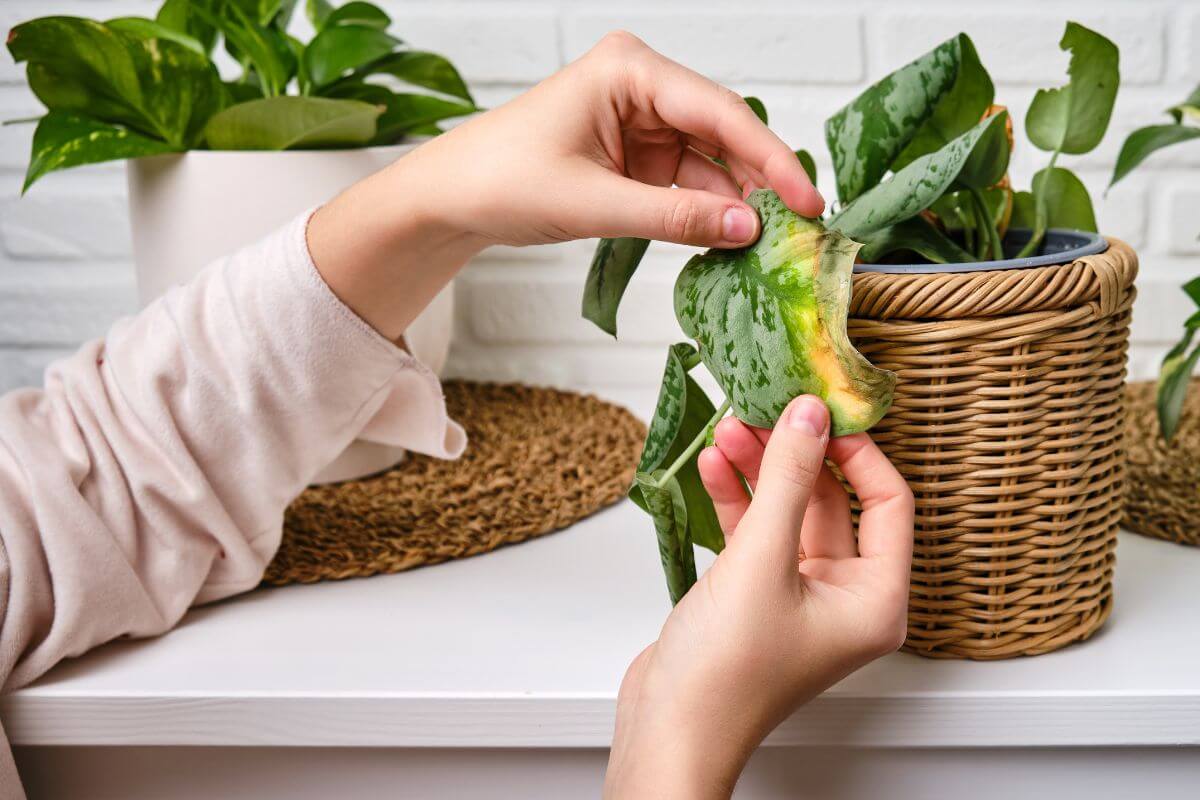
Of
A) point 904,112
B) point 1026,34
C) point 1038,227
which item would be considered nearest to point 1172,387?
point 1038,227

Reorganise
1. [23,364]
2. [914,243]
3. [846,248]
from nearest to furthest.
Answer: [846,248] < [914,243] < [23,364]

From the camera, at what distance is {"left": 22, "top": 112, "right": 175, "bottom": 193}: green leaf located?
0.70m

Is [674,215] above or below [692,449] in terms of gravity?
above

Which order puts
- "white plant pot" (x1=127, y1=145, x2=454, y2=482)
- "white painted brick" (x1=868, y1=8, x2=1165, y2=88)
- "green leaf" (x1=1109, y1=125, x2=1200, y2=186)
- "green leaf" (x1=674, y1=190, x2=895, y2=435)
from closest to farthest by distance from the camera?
"green leaf" (x1=674, y1=190, x2=895, y2=435)
"green leaf" (x1=1109, y1=125, x2=1200, y2=186)
"white plant pot" (x1=127, y1=145, x2=454, y2=482)
"white painted brick" (x1=868, y1=8, x2=1165, y2=88)

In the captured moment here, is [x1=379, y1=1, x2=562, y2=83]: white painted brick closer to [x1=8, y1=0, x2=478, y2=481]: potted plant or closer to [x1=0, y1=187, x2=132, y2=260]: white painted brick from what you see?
[x1=8, y1=0, x2=478, y2=481]: potted plant

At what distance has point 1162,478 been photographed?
73cm

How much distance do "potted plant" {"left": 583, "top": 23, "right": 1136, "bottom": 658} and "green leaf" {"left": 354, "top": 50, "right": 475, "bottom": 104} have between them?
0.36 metres

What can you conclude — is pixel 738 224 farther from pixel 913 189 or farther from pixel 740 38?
pixel 740 38

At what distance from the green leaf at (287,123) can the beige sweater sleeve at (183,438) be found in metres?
0.16

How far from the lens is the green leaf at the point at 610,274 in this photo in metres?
0.52

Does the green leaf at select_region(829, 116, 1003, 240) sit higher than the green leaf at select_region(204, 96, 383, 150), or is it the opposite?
the green leaf at select_region(204, 96, 383, 150)

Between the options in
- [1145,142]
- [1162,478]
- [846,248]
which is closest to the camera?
[846,248]

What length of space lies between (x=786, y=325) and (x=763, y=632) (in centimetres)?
12

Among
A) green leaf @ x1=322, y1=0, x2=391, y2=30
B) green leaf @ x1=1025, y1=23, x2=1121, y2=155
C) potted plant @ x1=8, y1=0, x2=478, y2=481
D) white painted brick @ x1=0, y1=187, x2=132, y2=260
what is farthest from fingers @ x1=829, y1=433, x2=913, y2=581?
white painted brick @ x1=0, y1=187, x2=132, y2=260
